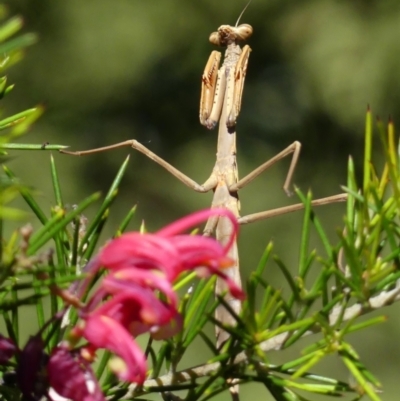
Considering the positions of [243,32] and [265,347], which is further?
[243,32]

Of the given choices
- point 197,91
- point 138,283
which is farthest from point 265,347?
point 197,91

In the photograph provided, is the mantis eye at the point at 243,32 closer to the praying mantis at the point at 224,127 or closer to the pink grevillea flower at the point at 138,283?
the praying mantis at the point at 224,127

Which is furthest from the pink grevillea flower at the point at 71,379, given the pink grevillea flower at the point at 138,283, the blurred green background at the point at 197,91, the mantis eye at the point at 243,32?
the blurred green background at the point at 197,91

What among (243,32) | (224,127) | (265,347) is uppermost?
(243,32)

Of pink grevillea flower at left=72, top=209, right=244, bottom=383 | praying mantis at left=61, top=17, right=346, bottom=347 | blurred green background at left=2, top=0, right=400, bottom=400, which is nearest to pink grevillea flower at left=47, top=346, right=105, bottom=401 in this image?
pink grevillea flower at left=72, top=209, right=244, bottom=383

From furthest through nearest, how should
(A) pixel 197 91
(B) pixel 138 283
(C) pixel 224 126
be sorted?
(A) pixel 197 91 < (C) pixel 224 126 < (B) pixel 138 283

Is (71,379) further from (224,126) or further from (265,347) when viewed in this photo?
(224,126)
